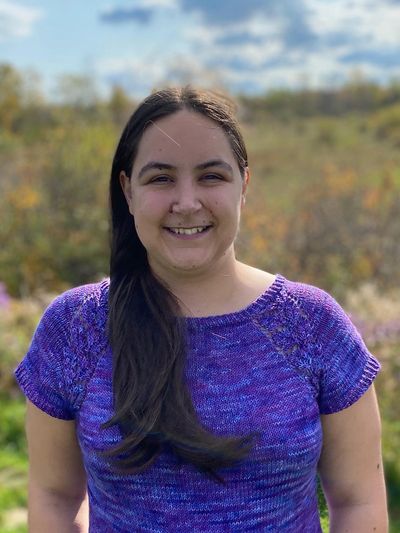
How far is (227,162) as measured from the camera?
4.86 feet

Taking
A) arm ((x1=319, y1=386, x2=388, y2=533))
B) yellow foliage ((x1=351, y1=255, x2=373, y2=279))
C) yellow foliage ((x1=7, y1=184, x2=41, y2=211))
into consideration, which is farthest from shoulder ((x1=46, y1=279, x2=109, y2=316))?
yellow foliage ((x1=7, y1=184, x2=41, y2=211))

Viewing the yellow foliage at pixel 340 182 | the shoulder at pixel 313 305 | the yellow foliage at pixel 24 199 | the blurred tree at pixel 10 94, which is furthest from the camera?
the blurred tree at pixel 10 94

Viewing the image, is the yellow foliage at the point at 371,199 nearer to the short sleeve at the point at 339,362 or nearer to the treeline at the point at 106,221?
the treeline at the point at 106,221

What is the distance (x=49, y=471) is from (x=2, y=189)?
8.91 metres

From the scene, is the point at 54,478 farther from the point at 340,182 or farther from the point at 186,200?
the point at 340,182

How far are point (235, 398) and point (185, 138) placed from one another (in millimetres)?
518

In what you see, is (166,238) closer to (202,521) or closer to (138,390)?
(138,390)

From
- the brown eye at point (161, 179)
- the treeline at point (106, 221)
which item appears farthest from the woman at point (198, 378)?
the treeline at point (106, 221)

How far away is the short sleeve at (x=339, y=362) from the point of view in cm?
146

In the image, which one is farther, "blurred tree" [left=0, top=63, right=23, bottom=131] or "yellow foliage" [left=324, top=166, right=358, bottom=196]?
"blurred tree" [left=0, top=63, right=23, bottom=131]

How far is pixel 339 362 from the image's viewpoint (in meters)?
1.47

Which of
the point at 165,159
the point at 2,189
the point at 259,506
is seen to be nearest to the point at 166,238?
the point at 165,159

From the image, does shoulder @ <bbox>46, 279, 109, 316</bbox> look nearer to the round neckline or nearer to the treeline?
the round neckline

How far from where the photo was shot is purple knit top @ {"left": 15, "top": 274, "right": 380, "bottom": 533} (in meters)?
1.42
